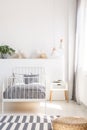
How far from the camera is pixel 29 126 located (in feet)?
12.9

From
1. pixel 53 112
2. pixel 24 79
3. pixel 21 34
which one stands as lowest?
pixel 53 112

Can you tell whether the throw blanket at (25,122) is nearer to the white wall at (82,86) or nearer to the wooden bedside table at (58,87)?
the white wall at (82,86)

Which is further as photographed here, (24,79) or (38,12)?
(38,12)

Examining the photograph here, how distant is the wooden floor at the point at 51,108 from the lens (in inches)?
200

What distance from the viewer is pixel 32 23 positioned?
6570 millimetres

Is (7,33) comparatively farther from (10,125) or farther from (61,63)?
(10,125)

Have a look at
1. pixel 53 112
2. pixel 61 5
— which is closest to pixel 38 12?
pixel 61 5

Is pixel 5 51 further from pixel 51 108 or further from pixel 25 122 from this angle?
pixel 25 122

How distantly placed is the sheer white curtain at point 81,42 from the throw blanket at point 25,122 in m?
1.71

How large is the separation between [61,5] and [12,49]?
1722mm

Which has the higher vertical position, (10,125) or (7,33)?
(7,33)

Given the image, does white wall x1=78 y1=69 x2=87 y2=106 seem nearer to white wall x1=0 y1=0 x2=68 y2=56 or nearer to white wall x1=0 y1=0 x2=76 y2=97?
white wall x1=0 y1=0 x2=76 y2=97

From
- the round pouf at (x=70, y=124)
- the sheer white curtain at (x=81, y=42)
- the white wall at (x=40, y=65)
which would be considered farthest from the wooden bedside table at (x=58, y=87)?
the round pouf at (x=70, y=124)

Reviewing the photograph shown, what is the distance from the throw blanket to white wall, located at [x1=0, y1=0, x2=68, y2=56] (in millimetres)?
2395
